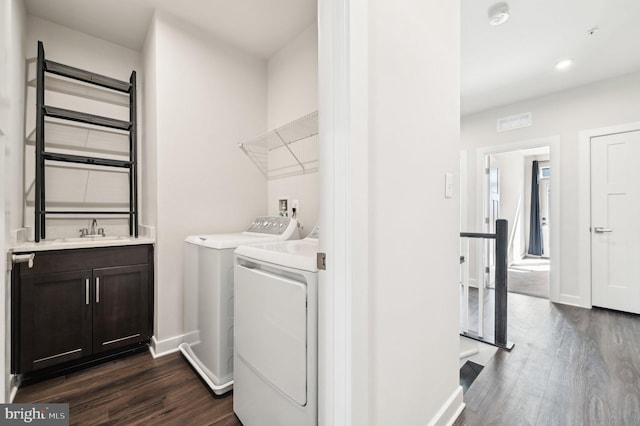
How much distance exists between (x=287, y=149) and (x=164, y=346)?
1.91 m

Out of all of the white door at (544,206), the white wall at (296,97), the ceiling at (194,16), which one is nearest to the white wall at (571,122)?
the white wall at (296,97)

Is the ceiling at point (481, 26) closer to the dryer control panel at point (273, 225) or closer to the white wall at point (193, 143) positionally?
the white wall at point (193, 143)

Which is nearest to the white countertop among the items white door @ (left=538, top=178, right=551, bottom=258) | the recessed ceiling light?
the recessed ceiling light

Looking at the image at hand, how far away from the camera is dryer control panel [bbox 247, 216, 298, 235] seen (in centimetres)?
219

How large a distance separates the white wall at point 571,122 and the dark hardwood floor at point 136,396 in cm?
392

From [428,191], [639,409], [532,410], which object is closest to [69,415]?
[428,191]


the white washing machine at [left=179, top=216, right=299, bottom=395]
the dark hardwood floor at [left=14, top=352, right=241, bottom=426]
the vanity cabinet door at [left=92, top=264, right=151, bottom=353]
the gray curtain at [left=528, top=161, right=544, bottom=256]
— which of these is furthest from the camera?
the gray curtain at [left=528, top=161, right=544, bottom=256]

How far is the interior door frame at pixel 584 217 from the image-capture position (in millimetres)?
3150

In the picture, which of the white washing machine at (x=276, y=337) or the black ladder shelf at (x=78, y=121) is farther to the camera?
the black ladder shelf at (x=78, y=121)

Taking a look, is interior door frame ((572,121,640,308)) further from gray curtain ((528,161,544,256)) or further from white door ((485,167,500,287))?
gray curtain ((528,161,544,256))

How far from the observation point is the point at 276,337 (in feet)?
3.85

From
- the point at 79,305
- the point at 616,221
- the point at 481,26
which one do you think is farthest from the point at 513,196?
the point at 79,305

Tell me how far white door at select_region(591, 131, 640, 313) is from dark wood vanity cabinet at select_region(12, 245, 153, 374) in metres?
4.59

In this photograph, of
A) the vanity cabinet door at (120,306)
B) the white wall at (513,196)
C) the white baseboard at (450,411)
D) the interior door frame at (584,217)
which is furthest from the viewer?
the white wall at (513,196)
